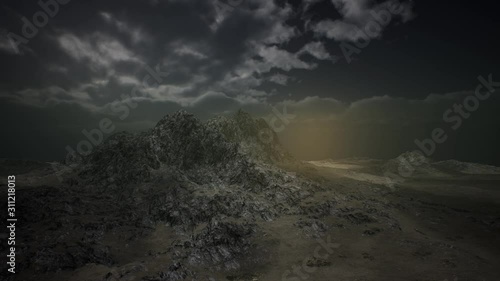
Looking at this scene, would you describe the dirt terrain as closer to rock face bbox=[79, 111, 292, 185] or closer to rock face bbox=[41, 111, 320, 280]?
rock face bbox=[41, 111, 320, 280]

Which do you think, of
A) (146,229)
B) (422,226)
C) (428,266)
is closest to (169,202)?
(146,229)

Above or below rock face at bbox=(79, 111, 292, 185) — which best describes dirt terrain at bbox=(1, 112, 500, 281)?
below

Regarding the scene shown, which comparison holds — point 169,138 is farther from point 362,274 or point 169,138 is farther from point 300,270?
point 362,274

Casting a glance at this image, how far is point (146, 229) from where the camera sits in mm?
121562

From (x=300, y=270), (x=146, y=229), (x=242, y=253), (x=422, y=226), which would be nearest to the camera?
(x=300, y=270)

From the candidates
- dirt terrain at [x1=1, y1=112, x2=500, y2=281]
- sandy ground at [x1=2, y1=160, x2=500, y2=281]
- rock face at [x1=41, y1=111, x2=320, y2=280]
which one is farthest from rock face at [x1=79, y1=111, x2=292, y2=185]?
sandy ground at [x1=2, y1=160, x2=500, y2=281]

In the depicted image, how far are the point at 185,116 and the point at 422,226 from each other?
14082cm

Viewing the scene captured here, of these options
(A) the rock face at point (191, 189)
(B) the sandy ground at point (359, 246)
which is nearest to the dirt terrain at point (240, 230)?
(B) the sandy ground at point (359, 246)

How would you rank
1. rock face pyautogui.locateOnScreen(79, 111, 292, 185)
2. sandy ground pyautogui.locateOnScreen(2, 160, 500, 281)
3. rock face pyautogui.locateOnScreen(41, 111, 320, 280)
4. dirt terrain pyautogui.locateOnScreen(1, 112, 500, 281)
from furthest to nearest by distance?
1. rock face pyautogui.locateOnScreen(79, 111, 292, 185)
2. rock face pyautogui.locateOnScreen(41, 111, 320, 280)
3. dirt terrain pyautogui.locateOnScreen(1, 112, 500, 281)
4. sandy ground pyautogui.locateOnScreen(2, 160, 500, 281)

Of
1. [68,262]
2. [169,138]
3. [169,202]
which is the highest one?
[169,138]

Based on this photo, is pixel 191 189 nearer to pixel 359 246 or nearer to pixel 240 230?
pixel 240 230

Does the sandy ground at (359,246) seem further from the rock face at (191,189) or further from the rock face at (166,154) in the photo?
the rock face at (166,154)

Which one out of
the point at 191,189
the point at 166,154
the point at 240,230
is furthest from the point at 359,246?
the point at 166,154

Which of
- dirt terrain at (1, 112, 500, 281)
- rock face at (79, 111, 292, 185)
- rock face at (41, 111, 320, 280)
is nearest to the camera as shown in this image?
dirt terrain at (1, 112, 500, 281)
